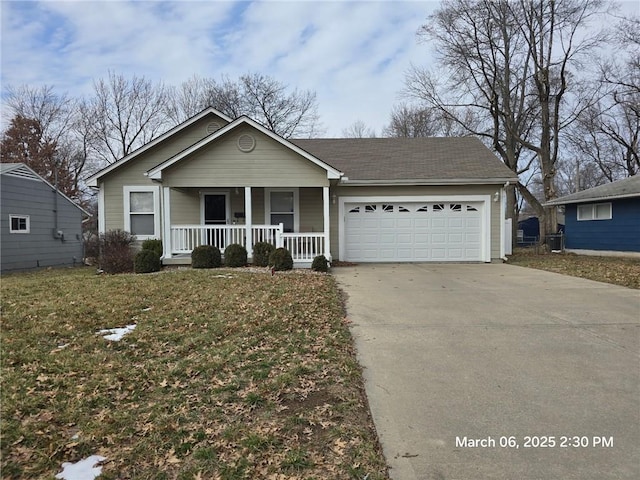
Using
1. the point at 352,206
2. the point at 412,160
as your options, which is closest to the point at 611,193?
the point at 412,160

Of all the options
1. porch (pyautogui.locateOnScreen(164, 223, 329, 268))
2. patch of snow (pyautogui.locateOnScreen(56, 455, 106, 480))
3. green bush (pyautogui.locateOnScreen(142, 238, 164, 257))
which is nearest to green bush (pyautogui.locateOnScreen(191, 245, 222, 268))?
porch (pyautogui.locateOnScreen(164, 223, 329, 268))

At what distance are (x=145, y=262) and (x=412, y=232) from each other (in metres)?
8.54

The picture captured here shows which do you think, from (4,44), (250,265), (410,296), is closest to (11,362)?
(4,44)

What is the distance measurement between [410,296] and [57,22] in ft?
27.5

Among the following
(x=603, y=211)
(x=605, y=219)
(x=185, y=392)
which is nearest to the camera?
(x=185, y=392)

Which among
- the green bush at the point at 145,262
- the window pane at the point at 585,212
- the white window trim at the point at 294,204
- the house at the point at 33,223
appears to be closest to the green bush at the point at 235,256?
the green bush at the point at 145,262

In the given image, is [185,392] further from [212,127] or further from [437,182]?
[212,127]

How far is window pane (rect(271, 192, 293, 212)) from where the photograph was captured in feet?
46.9

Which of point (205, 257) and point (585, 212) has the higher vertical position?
point (585, 212)

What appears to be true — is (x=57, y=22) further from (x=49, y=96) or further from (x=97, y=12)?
(x=49, y=96)

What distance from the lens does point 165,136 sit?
45.5 ft

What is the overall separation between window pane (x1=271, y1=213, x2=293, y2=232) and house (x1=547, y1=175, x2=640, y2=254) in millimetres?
13358

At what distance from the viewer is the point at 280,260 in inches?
454

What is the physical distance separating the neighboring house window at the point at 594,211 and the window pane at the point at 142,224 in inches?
730
